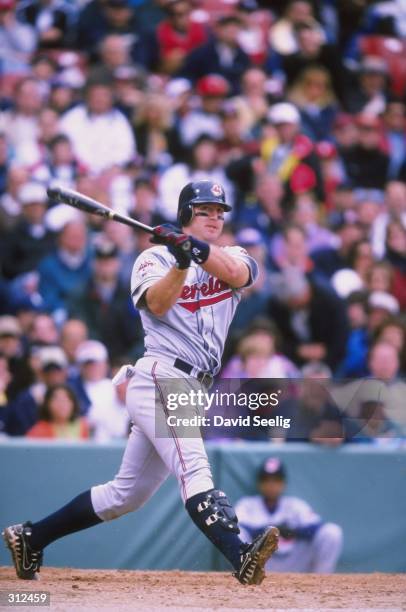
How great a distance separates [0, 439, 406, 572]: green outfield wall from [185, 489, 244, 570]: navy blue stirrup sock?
174 centimetres

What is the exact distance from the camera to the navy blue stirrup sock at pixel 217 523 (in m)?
4.55

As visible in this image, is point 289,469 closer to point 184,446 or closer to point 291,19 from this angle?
point 184,446

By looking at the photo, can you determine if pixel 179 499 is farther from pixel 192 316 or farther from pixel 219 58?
pixel 219 58

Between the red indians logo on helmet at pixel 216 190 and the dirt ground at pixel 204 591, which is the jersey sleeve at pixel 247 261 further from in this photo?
the dirt ground at pixel 204 591

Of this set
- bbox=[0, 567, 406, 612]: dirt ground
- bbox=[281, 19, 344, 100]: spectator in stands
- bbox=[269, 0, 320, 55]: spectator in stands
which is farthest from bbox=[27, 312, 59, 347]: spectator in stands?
bbox=[269, 0, 320, 55]: spectator in stands

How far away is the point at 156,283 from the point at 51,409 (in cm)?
237

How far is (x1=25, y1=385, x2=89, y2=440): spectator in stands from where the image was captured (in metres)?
6.75

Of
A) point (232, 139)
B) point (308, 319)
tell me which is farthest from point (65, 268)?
point (232, 139)

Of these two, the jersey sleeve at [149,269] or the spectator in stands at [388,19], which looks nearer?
the jersey sleeve at [149,269]

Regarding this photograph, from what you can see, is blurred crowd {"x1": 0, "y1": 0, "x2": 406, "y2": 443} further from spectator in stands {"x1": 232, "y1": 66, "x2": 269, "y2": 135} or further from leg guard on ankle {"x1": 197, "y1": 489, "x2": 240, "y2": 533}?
leg guard on ankle {"x1": 197, "y1": 489, "x2": 240, "y2": 533}

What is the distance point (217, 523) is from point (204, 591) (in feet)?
2.12

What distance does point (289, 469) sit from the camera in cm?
643

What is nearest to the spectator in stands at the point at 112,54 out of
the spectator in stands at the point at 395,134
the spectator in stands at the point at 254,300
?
the spectator in stands at the point at 395,134

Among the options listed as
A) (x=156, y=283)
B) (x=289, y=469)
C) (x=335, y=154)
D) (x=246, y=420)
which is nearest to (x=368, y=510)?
(x=289, y=469)
